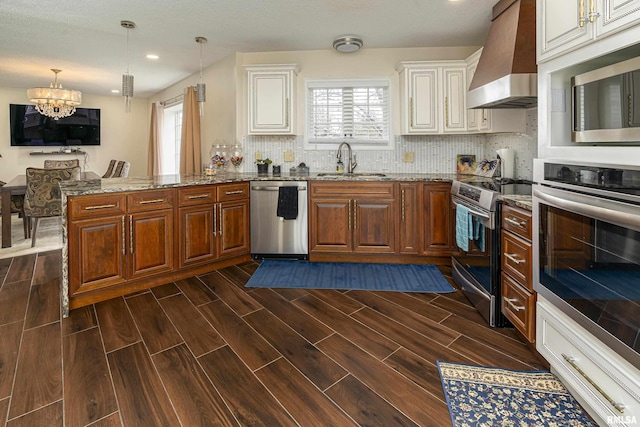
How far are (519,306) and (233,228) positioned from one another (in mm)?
2585

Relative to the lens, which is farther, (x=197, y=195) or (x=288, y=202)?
(x=288, y=202)

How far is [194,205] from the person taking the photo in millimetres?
3213

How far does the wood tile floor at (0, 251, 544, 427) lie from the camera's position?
153cm

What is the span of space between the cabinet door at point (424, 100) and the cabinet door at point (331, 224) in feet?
3.89

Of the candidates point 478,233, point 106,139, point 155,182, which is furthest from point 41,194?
point 478,233

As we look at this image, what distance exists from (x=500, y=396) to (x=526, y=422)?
0.54ft

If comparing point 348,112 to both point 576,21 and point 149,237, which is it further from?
point 576,21

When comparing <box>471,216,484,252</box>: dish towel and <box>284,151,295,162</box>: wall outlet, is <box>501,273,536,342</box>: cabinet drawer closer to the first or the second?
<box>471,216,484,252</box>: dish towel

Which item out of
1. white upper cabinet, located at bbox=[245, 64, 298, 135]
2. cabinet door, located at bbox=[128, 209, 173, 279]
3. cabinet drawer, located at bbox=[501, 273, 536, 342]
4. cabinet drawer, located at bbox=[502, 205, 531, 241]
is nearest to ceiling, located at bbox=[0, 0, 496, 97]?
white upper cabinet, located at bbox=[245, 64, 298, 135]

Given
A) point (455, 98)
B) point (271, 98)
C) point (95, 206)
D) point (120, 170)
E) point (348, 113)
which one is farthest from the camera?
point (120, 170)

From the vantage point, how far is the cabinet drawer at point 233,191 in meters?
3.44

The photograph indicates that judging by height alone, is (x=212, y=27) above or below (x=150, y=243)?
above

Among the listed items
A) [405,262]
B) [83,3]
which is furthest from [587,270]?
[83,3]

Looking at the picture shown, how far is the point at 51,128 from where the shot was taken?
691cm
